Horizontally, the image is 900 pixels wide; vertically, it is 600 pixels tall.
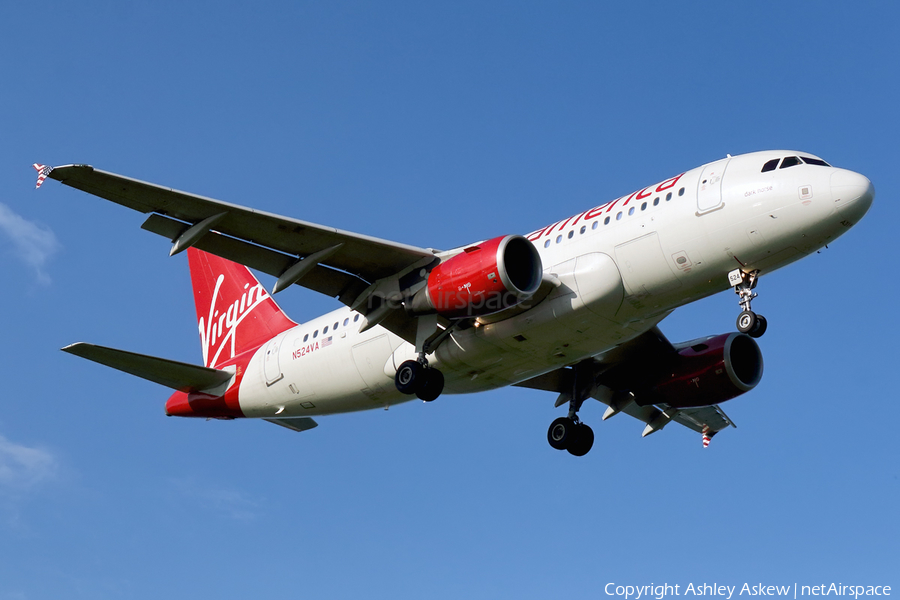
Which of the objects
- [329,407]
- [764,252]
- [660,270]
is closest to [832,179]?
[764,252]

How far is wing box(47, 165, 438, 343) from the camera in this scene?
2173 cm

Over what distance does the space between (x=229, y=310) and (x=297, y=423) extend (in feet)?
18.2

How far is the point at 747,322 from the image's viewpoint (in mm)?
21672

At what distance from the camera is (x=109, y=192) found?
21641mm

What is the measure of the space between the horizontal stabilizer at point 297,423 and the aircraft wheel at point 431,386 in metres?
5.97

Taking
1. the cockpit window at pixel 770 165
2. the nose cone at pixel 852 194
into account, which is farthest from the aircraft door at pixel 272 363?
the nose cone at pixel 852 194

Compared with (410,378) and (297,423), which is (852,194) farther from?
(297,423)

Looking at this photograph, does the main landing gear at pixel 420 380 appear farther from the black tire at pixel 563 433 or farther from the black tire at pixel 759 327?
the black tire at pixel 759 327

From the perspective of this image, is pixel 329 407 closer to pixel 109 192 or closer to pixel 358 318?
pixel 358 318

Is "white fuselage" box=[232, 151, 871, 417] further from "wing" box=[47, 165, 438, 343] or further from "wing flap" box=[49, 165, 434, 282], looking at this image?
"wing flap" box=[49, 165, 434, 282]

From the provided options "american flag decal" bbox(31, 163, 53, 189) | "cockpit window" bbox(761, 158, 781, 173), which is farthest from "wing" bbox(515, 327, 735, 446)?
"american flag decal" bbox(31, 163, 53, 189)

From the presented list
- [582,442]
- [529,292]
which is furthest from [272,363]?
[529,292]

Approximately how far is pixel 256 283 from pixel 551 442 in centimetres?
1140

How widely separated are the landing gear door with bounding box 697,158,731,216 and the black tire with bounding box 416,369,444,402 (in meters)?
7.22
